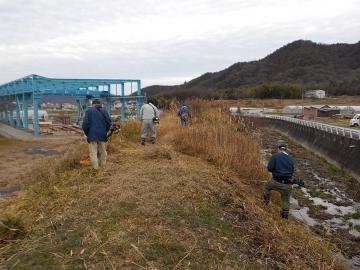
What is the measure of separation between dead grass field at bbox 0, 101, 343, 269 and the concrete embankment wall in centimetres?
893

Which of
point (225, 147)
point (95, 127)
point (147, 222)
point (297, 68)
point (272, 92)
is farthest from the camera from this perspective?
point (297, 68)

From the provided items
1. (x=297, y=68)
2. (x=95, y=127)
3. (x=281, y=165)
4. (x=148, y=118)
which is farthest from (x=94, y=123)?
(x=297, y=68)

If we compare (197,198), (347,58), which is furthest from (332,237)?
(347,58)

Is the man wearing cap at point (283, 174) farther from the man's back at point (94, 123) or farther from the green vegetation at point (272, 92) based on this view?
the green vegetation at point (272, 92)

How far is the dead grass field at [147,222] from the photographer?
16.1ft

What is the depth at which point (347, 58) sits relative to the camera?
135750 mm

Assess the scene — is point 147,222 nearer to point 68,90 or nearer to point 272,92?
point 68,90

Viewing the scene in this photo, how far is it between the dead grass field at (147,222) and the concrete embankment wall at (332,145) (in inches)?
352

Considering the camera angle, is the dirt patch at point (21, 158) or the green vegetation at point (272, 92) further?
the green vegetation at point (272, 92)

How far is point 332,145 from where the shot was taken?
21906mm

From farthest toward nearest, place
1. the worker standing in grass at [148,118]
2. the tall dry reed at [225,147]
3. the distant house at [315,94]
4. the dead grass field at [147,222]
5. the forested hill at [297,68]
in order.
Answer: the forested hill at [297,68]
the distant house at [315,94]
the worker standing in grass at [148,118]
the tall dry reed at [225,147]
the dead grass field at [147,222]

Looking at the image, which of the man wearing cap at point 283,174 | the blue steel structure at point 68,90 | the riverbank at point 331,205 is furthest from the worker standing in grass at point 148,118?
the blue steel structure at point 68,90

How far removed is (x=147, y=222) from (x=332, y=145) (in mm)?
18223

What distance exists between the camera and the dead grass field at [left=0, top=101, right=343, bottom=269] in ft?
16.1
